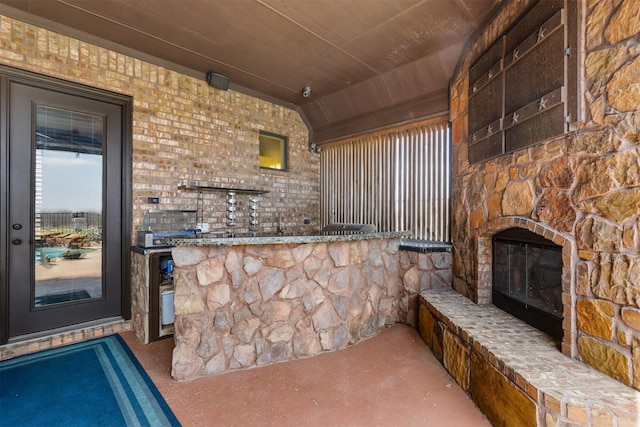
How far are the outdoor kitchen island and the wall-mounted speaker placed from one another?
7.94 ft

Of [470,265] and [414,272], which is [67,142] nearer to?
[414,272]

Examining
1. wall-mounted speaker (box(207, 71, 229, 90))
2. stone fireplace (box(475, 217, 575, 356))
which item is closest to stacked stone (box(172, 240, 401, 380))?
stone fireplace (box(475, 217, 575, 356))

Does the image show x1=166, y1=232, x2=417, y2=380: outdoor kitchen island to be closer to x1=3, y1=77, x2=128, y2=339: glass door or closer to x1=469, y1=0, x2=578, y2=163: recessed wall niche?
x1=469, y1=0, x2=578, y2=163: recessed wall niche

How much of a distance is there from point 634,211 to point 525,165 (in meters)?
0.73

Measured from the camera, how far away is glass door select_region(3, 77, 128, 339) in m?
2.58

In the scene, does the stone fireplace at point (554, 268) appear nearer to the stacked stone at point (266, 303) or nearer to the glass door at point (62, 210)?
the stacked stone at point (266, 303)

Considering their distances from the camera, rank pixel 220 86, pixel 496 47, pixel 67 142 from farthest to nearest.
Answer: pixel 220 86 → pixel 67 142 → pixel 496 47

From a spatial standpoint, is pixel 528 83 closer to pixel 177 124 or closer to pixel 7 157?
pixel 177 124

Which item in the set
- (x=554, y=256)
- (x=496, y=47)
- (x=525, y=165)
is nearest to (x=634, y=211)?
(x=554, y=256)

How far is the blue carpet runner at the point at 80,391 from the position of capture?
5.73 ft

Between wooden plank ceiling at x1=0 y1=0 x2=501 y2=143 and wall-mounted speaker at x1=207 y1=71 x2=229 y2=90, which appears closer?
wooden plank ceiling at x1=0 y1=0 x2=501 y2=143

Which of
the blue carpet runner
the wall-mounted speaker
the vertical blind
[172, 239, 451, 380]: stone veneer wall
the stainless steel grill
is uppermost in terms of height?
the wall-mounted speaker

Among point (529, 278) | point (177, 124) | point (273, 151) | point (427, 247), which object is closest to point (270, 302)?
point (427, 247)

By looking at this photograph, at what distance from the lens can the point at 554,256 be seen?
1.94 m
